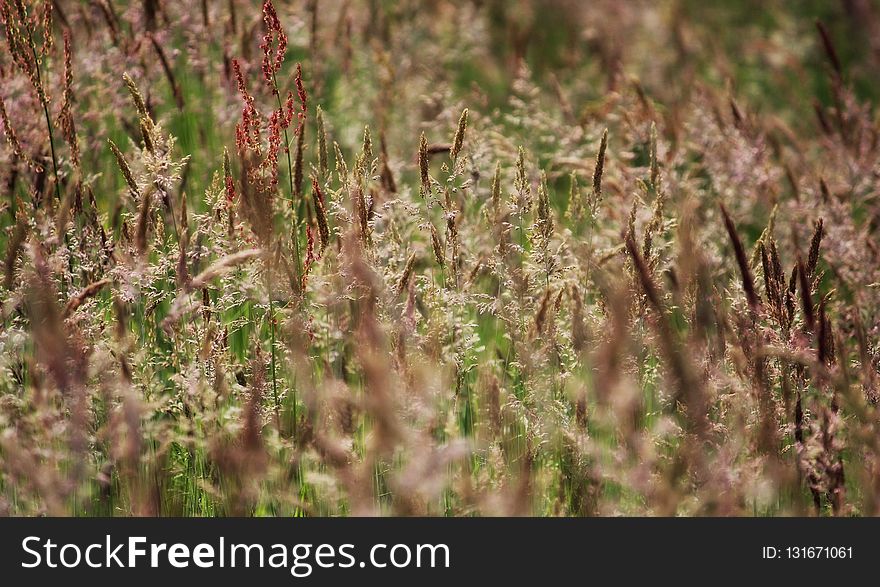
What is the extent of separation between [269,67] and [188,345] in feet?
2.31

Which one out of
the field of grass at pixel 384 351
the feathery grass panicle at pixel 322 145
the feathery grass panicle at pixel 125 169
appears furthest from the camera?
the feathery grass panicle at pixel 322 145

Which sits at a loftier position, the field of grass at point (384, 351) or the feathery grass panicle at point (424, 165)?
the feathery grass panicle at point (424, 165)

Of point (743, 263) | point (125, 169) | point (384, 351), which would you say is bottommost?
point (384, 351)

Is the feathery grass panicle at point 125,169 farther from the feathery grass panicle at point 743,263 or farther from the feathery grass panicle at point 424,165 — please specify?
the feathery grass panicle at point 743,263

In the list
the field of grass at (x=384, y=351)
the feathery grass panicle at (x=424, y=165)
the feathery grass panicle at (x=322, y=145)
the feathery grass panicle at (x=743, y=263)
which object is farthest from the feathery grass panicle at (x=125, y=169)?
the feathery grass panicle at (x=743, y=263)

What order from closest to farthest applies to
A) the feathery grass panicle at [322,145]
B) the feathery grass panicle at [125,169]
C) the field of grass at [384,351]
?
the field of grass at [384,351] → the feathery grass panicle at [125,169] → the feathery grass panicle at [322,145]

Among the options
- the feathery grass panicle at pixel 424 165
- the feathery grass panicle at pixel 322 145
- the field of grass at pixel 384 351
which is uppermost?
the feathery grass panicle at pixel 322 145

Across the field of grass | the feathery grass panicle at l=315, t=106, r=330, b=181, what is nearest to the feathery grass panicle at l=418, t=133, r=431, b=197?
the field of grass

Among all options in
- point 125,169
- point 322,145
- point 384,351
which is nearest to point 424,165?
point 322,145

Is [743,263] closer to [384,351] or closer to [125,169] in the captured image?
[384,351]

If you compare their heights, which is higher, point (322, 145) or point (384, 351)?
point (322, 145)
